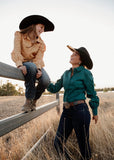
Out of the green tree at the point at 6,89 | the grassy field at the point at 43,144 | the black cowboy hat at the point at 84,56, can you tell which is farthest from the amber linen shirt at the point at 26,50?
the grassy field at the point at 43,144

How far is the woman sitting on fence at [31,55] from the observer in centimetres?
174

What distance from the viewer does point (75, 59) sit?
6.89ft

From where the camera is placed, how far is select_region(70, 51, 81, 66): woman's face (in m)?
2.10

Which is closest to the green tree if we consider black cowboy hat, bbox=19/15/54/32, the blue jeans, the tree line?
the tree line

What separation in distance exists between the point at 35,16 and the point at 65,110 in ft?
4.91

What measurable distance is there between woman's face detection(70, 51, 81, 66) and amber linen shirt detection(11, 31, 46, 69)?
48cm

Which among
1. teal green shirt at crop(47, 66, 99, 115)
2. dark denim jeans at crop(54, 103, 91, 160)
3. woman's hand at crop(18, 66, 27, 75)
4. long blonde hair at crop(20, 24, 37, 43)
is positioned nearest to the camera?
woman's hand at crop(18, 66, 27, 75)

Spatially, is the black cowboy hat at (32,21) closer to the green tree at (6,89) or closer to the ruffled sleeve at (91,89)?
the green tree at (6,89)

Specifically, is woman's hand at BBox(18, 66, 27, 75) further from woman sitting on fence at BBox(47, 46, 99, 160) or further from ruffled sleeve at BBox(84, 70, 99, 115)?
ruffled sleeve at BBox(84, 70, 99, 115)

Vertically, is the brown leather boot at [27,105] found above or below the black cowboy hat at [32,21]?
below

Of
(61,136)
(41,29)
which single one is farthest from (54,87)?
(41,29)

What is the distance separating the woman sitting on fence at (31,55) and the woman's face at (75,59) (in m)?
0.47

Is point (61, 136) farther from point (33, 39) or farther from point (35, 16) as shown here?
point (35, 16)

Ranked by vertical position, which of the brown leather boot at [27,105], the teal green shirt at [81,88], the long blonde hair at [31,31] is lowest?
the brown leather boot at [27,105]
